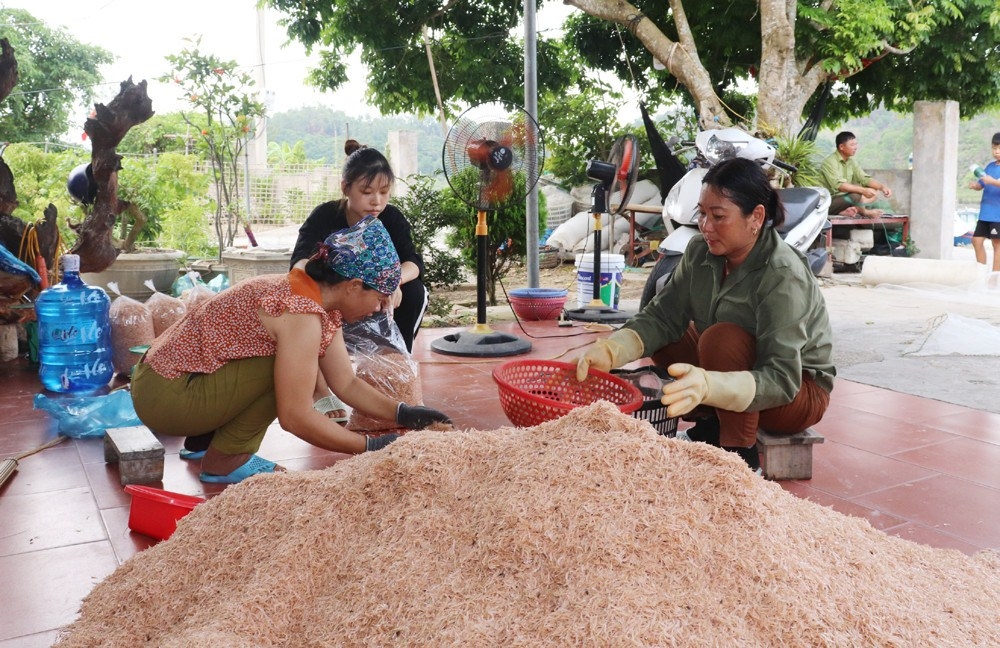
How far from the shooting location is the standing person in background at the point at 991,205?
25.6ft

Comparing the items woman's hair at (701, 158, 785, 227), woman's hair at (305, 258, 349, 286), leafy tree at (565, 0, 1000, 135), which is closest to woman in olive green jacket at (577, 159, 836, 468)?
woman's hair at (701, 158, 785, 227)

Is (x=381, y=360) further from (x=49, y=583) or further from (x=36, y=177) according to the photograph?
(x=36, y=177)

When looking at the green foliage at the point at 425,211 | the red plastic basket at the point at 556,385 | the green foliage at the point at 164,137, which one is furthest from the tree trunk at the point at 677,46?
the red plastic basket at the point at 556,385

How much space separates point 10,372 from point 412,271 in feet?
7.49

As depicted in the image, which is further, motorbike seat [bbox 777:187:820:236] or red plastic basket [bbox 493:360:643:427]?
motorbike seat [bbox 777:187:820:236]

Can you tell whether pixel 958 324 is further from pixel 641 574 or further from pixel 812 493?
pixel 641 574

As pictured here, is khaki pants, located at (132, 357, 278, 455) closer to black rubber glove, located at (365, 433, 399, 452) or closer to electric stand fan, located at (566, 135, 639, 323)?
black rubber glove, located at (365, 433, 399, 452)

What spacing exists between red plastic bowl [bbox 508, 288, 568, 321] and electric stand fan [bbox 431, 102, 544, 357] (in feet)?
3.26

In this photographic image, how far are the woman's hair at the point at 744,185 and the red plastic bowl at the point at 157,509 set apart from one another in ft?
5.28

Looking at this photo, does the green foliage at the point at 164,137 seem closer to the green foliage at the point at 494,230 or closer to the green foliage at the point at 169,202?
the green foliage at the point at 169,202

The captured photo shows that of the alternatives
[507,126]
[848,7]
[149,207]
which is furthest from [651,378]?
[848,7]

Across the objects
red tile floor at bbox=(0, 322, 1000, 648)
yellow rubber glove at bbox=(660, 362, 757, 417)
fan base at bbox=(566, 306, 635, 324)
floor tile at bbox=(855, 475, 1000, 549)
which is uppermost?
yellow rubber glove at bbox=(660, 362, 757, 417)

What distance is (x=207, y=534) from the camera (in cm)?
160

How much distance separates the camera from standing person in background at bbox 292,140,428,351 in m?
3.08
